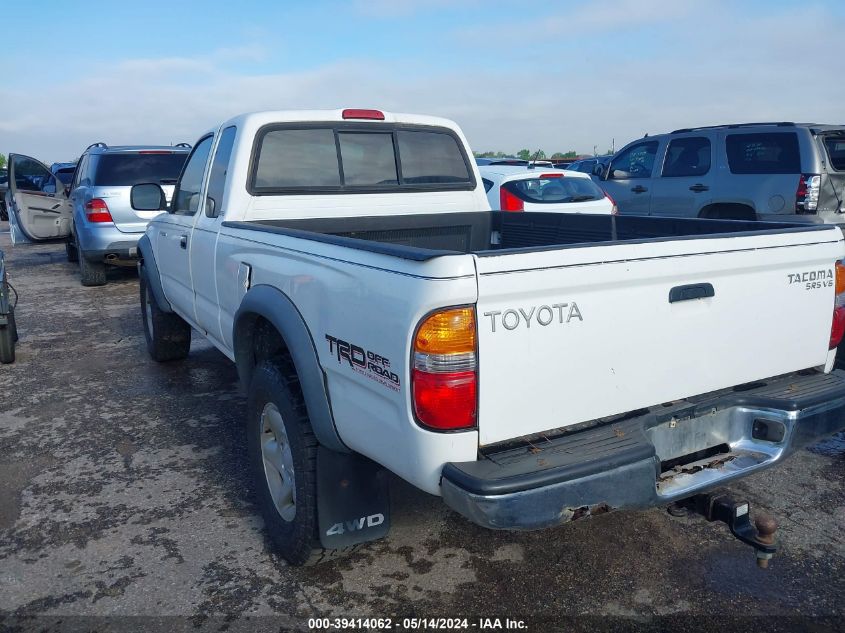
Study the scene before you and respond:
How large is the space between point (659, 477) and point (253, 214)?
8.72 ft

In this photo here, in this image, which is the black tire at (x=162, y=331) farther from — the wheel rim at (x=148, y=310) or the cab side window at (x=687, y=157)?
the cab side window at (x=687, y=157)

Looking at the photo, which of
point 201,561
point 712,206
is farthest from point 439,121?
point 712,206

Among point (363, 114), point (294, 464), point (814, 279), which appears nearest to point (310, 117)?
point (363, 114)

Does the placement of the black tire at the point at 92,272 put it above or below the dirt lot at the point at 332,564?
above

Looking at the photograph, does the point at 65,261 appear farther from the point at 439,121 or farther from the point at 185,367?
the point at 439,121

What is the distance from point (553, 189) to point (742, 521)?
21.9 feet

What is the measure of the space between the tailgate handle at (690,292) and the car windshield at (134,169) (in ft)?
27.9

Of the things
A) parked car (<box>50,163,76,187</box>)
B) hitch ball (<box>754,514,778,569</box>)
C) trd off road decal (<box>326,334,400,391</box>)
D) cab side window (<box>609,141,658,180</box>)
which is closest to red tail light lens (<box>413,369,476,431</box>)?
trd off road decal (<box>326,334,400,391</box>)

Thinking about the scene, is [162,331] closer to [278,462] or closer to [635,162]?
[278,462]

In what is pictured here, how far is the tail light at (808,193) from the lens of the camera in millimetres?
8344

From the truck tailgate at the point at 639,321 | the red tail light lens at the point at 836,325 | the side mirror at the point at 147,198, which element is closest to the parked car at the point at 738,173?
the red tail light lens at the point at 836,325

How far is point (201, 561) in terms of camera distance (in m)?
3.20

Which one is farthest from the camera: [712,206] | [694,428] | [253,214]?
[712,206]

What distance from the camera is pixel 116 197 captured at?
9.70 metres
